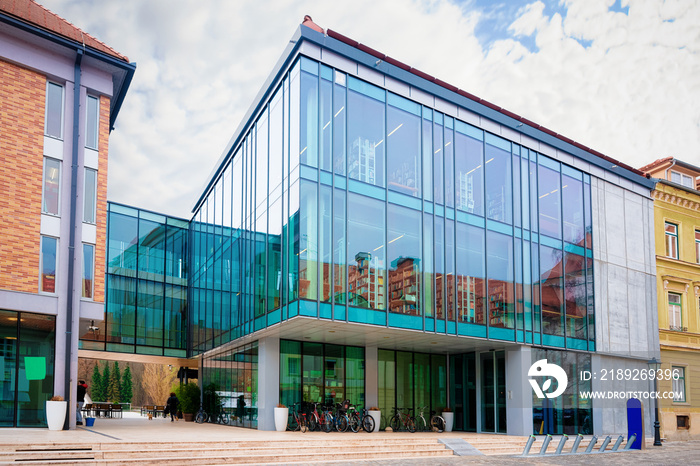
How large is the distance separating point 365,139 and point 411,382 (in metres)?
10.7

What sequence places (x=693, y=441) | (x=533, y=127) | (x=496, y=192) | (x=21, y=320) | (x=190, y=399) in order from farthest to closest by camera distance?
(x=190, y=399) < (x=693, y=441) < (x=533, y=127) < (x=496, y=192) < (x=21, y=320)

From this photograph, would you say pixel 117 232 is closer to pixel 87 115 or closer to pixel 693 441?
pixel 87 115

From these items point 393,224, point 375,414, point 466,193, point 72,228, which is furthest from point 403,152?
point 72,228

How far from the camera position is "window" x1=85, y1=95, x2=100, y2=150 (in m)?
20.5

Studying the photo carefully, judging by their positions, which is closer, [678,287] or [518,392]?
[518,392]

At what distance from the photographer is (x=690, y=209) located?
32500mm

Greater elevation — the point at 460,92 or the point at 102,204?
the point at 460,92

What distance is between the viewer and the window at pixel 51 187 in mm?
19297

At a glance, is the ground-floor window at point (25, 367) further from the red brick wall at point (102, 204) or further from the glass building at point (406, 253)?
the glass building at point (406, 253)

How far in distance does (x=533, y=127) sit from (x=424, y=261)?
→ 847cm

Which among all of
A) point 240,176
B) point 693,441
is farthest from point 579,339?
point 240,176

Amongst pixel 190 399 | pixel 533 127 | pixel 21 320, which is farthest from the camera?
pixel 190 399

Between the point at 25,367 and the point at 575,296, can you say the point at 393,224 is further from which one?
the point at 25,367

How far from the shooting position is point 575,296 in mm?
26266
